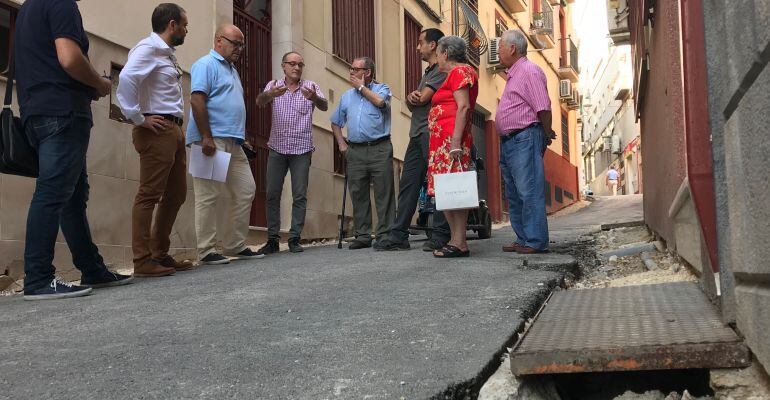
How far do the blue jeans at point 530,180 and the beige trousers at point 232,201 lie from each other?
7.12ft

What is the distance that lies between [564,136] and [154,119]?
23.4 meters

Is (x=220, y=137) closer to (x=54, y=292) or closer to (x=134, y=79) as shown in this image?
(x=134, y=79)

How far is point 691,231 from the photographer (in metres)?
3.25

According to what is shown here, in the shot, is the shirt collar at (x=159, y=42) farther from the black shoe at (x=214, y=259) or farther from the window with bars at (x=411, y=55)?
the window with bars at (x=411, y=55)

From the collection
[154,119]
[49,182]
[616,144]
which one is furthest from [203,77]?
[616,144]

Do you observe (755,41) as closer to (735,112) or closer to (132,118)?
(735,112)

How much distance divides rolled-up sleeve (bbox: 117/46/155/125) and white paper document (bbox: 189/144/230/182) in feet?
2.57

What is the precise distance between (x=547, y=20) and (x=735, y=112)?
2151 centimetres

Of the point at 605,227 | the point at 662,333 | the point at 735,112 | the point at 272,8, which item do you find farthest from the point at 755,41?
the point at 272,8

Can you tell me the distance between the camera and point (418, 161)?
5.72m

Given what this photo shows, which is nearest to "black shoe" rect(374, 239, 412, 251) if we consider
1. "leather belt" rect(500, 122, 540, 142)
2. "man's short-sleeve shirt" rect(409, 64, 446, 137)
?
"man's short-sleeve shirt" rect(409, 64, 446, 137)

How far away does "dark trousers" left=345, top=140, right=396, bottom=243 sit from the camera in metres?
6.03

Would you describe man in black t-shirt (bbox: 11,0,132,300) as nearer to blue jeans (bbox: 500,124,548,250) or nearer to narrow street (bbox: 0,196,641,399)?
narrow street (bbox: 0,196,641,399)

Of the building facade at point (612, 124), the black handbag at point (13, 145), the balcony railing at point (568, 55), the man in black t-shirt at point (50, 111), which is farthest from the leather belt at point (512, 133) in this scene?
the balcony railing at point (568, 55)
